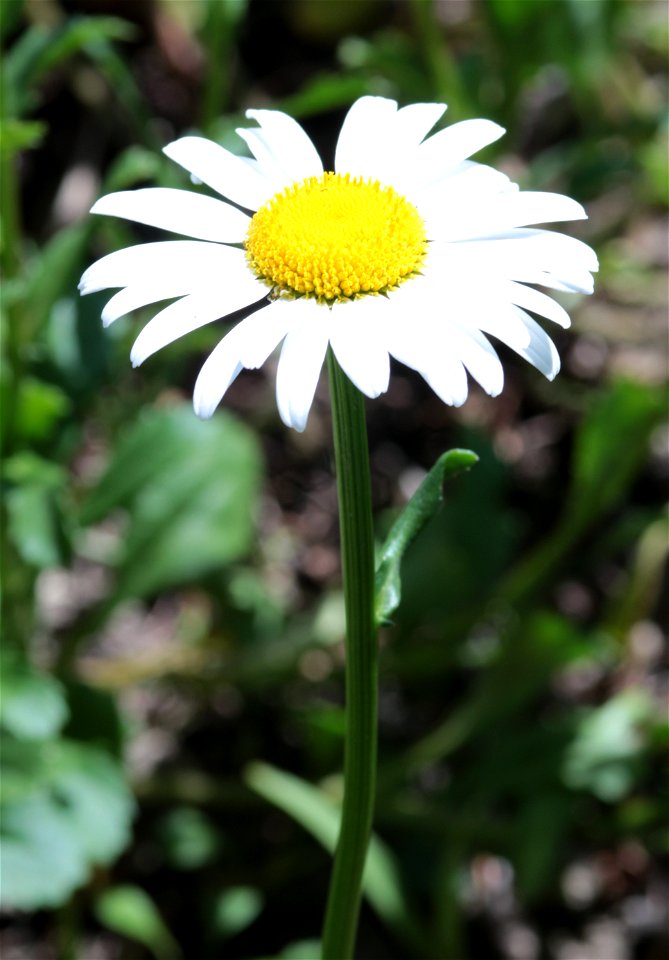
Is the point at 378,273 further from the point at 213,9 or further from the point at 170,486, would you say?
the point at 213,9

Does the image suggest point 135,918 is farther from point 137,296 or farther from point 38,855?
point 137,296

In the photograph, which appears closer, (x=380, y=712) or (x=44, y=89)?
(x=380, y=712)

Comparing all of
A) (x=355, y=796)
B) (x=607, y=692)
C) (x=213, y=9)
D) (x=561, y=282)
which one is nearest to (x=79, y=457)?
(x=213, y=9)

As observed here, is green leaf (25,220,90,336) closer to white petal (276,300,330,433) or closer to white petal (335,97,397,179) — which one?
white petal (335,97,397,179)

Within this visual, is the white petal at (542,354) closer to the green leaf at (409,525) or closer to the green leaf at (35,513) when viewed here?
the green leaf at (409,525)

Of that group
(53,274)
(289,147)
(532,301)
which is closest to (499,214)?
(532,301)

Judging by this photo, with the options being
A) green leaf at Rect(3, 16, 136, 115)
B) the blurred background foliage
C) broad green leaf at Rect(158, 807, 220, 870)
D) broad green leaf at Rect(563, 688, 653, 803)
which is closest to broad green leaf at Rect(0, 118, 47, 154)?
the blurred background foliage
